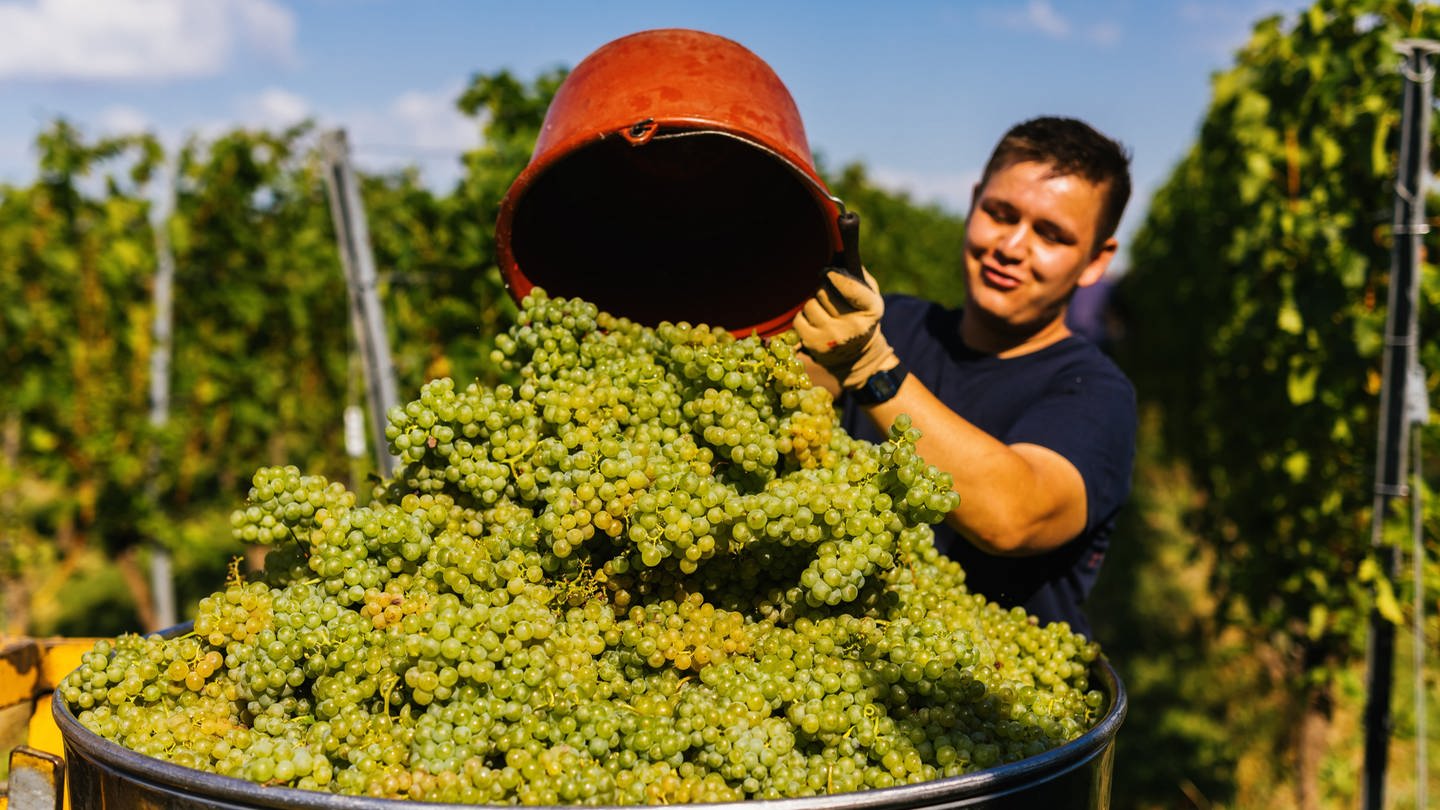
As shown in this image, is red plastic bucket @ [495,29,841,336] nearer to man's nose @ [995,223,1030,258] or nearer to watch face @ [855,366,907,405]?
watch face @ [855,366,907,405]

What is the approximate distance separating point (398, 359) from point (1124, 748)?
4.66 meters

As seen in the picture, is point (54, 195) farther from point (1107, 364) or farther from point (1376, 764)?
point (1376, 764)

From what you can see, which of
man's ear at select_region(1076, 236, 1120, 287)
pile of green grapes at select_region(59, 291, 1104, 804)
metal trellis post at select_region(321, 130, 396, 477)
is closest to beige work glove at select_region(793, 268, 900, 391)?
pile of green grapes at select_region(59, 291, 1104, 804)

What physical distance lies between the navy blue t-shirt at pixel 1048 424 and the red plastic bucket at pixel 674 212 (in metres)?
0.72

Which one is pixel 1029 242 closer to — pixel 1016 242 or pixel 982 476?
pixel 1016 242

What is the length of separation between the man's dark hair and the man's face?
0.03 metres

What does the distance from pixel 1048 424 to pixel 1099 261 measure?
2.60 feet

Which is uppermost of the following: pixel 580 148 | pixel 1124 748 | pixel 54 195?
pixel 54 195

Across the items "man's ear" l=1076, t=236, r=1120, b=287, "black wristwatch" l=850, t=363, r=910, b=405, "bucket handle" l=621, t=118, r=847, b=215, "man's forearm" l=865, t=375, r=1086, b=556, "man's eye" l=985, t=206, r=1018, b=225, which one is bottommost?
"man's forearm" l=865, t=375, r=1086, b=556

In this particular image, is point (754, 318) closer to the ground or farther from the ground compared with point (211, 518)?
farther from the ground

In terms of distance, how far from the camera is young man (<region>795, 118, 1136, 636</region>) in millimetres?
2047

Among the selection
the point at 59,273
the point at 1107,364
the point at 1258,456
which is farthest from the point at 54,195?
the point at 1258,456

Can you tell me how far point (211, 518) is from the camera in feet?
34.6

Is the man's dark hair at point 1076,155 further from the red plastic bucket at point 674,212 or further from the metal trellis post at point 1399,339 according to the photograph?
the metal trellis post at point 1399,339
